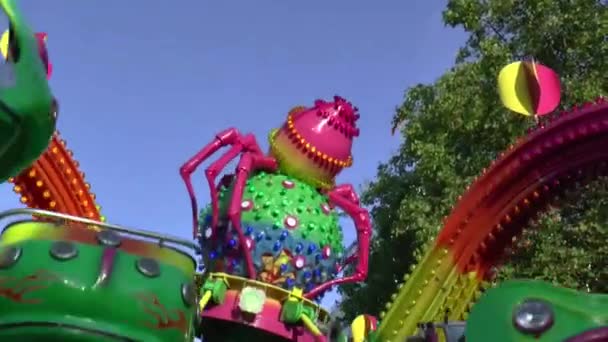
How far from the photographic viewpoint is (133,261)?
3818 mm

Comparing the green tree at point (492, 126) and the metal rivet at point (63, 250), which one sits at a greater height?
the green tree at point (492, 126)

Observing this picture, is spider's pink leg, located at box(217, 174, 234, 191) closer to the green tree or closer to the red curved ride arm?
the red curved ride arm

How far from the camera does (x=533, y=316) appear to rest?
3662 mm

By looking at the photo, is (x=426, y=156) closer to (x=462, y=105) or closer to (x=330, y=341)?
(x=462, y=105)

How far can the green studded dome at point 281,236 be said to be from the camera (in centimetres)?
949

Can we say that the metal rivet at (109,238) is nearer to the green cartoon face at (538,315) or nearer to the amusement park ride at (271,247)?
the amusement park ride at (271,247)

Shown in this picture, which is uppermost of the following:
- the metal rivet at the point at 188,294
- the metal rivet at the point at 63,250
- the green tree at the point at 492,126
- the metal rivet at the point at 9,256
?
the green tree at the point at 492,126

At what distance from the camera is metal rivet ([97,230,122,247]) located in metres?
3.86

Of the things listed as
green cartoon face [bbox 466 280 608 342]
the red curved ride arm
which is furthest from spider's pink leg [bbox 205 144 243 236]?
green cartoon face [bbox 466 280 608 342]

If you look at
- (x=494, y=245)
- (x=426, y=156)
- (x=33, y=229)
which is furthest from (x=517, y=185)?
(x=426, y=156)

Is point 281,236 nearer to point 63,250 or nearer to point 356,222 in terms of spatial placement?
point 356,222

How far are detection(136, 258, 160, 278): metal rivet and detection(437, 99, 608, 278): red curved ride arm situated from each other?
16.3 ft

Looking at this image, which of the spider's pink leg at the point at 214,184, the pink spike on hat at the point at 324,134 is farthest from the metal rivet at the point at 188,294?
the pink spike on hat at the point at 324,134

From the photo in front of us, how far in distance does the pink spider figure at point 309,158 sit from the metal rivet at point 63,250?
5781 mm
